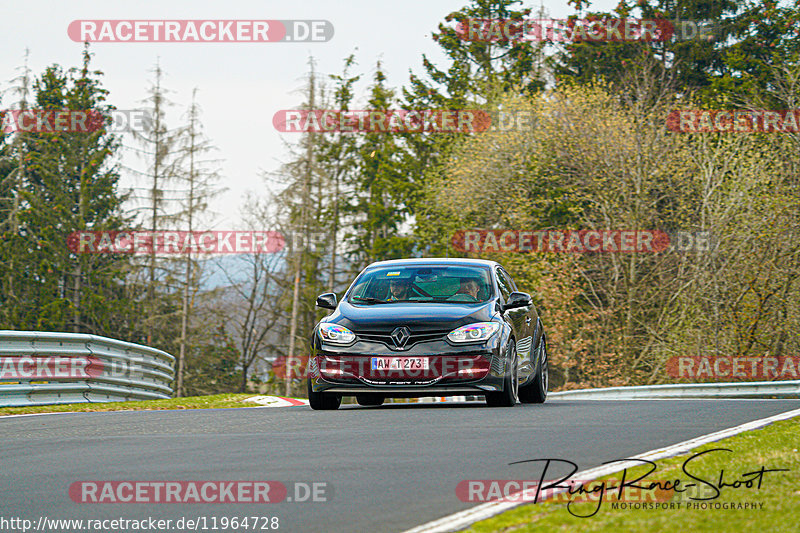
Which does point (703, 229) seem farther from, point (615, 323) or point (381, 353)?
point (381, 353)

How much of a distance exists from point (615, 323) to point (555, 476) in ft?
115

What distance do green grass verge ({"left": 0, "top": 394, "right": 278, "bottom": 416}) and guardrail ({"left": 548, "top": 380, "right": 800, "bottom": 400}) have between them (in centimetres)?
868

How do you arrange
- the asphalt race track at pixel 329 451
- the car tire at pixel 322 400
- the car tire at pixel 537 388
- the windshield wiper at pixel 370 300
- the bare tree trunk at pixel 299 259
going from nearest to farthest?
the asphalt race track at pixel 329 451 < the car tire at pixel 322 400 < the windshield wiper at pixel 370 300 < the car tire at pixel 537 388 < the bare tree trunk at pixel 299 259

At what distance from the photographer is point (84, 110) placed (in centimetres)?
6500

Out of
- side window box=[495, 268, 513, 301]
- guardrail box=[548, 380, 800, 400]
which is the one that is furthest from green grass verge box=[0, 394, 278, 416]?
guardrail box=[548, 380, 800, 400]

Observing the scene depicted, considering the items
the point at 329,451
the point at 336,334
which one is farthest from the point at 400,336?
the point at 329,451

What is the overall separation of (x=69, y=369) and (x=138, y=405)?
1.20m

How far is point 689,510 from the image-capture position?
18.5ft

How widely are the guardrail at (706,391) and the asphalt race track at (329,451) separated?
8.96 meters

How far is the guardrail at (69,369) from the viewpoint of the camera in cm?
1457

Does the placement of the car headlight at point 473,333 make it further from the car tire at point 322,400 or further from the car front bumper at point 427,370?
the car tire at point 322,400

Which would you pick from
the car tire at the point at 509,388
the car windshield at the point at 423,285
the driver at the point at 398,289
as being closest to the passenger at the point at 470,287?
the car windshield at the point at 423,285

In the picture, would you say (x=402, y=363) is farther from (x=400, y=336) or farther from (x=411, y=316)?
(x=411, y=316)

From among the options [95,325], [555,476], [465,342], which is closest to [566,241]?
[95,325]
